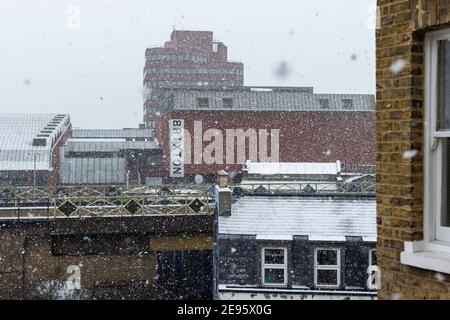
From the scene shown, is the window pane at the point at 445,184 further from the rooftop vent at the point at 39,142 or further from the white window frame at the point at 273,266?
the rooftop vent at the point at 39,142

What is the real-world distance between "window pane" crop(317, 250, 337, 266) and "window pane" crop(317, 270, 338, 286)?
0.25m

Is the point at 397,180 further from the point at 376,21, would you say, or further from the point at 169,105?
the point at 169,105

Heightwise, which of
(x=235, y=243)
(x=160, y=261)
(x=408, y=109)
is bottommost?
(x=160, y=261)

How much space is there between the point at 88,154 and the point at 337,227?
32950mm

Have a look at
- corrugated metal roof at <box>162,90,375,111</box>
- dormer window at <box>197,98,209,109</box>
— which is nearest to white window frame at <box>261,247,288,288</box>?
corrugated metal roof at <box>162,90,375,111</box>

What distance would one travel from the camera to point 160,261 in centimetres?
2395

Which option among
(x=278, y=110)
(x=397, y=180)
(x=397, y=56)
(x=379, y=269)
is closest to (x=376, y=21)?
(x=397, y=56)

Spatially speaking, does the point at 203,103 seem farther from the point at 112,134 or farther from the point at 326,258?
the point at 326,258

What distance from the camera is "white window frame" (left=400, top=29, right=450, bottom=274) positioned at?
3105 millimetres

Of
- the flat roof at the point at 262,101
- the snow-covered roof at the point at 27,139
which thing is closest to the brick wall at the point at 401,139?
the snow-covered roof at the point at 27,139

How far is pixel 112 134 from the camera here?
59844 millimetres

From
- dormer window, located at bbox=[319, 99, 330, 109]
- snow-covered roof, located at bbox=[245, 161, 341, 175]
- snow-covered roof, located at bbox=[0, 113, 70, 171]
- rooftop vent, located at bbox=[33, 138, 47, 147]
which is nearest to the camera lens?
snow-covered roof, located at bbox=[245, 161, 341, 175]

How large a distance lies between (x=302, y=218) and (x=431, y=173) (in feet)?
47.1

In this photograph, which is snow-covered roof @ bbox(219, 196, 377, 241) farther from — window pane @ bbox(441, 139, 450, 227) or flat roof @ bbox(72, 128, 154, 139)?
flat roof @ bbox(72, 128, 154, 139)
